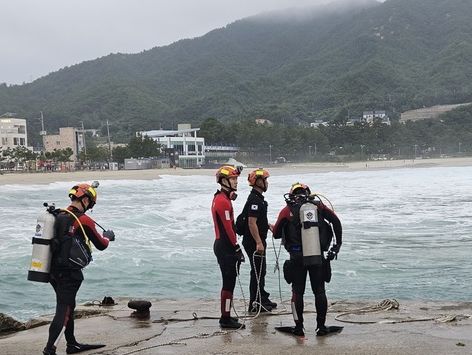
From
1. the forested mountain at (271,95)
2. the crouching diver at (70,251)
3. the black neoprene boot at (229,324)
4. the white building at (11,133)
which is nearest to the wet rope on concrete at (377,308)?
the black neoprene boot at (229,324)

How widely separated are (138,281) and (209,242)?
4760mm

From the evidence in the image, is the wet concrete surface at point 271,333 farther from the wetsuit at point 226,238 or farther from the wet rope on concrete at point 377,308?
the wetsuit at point 226,238

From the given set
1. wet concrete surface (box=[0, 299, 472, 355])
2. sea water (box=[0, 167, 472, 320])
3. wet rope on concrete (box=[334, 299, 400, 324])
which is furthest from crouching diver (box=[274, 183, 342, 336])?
sea water (box=[0, 167, 472, 320])

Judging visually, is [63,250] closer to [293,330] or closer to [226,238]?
[226,238]

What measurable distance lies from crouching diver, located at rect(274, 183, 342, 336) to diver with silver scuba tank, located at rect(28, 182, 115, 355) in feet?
5.83

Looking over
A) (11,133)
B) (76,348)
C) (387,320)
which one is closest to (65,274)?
(76,348)

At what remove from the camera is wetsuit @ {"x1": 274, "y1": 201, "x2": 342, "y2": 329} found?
18.9 ft

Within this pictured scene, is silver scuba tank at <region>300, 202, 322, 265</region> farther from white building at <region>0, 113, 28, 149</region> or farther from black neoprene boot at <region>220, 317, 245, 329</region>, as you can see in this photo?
white building at <region>0, 113, 28, 149</region>

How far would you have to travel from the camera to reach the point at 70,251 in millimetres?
5156

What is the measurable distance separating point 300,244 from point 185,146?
104 meters

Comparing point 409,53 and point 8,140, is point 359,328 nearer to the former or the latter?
point 8,140

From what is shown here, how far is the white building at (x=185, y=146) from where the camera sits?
104812 millimetres

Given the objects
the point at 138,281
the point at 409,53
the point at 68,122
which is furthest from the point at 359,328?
the point at 409,53

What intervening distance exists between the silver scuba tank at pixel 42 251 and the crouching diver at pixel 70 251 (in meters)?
0.04
